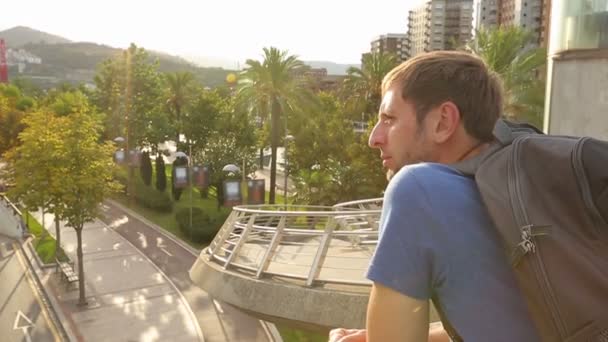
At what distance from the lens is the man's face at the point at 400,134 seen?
5.23ft

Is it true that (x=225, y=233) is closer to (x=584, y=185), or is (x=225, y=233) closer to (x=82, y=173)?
(x=584, y=185)

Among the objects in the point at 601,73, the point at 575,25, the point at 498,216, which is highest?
the point at 575,25

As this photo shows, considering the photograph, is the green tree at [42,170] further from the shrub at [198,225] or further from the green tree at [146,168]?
the green tree at [146,168]

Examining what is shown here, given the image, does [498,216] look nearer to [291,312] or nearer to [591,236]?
[591,236]

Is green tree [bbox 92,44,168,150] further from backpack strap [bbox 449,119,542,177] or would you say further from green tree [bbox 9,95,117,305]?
backpack strap [bbox 449,119,542,177]

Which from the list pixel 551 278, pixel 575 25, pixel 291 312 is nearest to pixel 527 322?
pixel 551 278

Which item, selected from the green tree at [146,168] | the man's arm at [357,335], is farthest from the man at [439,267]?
the green tree at [146,168]

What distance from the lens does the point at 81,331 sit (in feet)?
57.3

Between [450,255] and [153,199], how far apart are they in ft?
111

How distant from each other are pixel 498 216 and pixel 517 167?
0.13m

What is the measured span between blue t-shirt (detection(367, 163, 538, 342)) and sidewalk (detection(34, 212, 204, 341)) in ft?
52.9

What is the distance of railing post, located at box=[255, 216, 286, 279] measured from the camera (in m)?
8.77

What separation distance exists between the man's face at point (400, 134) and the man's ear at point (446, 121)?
0.11ft

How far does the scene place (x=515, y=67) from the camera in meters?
18.7
